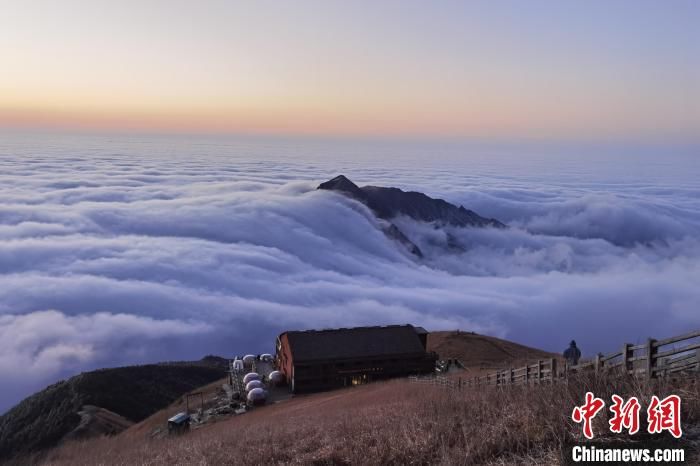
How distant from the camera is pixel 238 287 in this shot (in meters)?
111

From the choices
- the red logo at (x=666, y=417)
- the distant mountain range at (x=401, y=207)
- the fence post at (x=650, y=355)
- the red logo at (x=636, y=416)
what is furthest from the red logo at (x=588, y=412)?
the distant mountain range at (x=401, y=207)

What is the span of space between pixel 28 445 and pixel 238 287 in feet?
263

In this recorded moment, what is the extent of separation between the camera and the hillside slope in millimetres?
32344

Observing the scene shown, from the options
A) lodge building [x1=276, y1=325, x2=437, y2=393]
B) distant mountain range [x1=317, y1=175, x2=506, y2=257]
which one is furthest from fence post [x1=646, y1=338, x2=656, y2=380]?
distant mountain range [x1=317, y1=175, x2=506, y2=257]

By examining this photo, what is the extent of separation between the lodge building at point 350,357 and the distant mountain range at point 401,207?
9906 centimetres

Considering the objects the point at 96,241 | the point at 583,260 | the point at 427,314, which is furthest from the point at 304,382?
the point at 583,260

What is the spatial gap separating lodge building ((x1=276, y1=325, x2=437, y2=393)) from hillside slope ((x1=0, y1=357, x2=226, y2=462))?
12840mm

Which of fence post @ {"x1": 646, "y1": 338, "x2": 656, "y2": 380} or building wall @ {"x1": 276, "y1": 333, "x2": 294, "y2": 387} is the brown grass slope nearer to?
building wall @ {"x1": 276, "y1": 333, "x2": 294, "y2": 387}

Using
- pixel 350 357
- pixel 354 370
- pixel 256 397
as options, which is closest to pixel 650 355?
pixel 256 397

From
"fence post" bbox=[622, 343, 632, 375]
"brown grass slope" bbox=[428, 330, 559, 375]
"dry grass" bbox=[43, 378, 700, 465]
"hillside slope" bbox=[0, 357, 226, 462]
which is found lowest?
"hillside slope" bbox=[0, 357, 226, 462]

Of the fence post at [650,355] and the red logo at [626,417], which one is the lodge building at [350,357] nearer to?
the fence post at [650,355]

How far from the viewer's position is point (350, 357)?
1294 inches

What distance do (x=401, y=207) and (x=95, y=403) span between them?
113 m

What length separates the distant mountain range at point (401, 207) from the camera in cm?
13700
